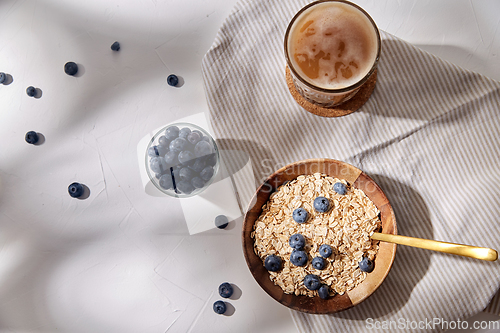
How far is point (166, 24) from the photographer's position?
138cm

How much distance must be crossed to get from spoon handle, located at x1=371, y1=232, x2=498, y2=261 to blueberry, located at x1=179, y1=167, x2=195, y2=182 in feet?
2.14

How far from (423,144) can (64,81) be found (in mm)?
1425

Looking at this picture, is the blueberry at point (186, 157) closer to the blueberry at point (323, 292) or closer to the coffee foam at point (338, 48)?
the coffee foam at point (338, 48)

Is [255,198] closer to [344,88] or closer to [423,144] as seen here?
[344,88]

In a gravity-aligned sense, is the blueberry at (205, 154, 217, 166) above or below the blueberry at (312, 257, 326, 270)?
above

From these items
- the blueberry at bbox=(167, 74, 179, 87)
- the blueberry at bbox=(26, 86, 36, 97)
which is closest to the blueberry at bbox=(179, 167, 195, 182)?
the blueberry at bbox=(167, 74, 179, 87)

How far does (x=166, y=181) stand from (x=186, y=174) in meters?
0.09

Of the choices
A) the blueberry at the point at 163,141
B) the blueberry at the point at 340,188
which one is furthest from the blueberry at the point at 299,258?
the blueberry at the point at 163,141

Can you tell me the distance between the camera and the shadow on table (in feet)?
3.85

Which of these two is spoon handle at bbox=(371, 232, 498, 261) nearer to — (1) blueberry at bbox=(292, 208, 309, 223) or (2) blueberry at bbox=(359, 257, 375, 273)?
(2) blueberry at bbox=(359, 257, 375, 273)

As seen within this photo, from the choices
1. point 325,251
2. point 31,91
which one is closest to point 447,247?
point 325,251

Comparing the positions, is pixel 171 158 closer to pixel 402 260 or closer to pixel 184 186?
pixel 184 186

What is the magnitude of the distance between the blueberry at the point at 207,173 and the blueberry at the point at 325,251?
1.50ft

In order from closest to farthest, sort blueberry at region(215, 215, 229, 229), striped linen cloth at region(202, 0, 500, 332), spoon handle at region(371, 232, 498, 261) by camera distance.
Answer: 1. spoon handle at region(371, 232, 498, 261)
2. striped linen cloth at region(202, 0, 500, 332)
3. blueberry at region(215, 215, 229, 229)
